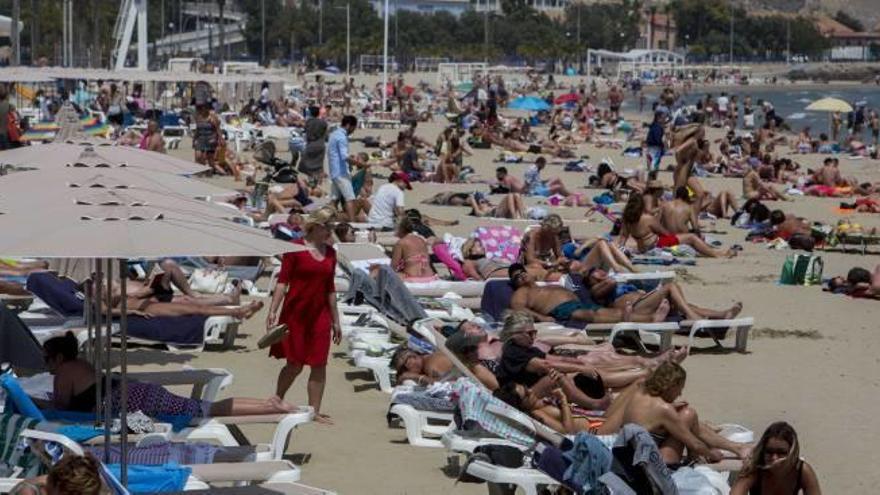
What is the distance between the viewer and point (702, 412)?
8.98 metres

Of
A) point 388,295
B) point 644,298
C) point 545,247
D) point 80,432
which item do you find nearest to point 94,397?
point 80,432

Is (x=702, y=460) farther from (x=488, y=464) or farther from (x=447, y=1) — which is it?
(x=447, y=1)

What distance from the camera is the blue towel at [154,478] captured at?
5.84 m

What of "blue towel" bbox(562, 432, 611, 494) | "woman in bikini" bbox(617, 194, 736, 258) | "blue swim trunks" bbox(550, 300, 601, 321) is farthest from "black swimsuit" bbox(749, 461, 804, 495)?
"woman in bikini" bbox(617, 194, 736, 258)

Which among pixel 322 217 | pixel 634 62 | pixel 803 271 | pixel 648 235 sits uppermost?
pixel 634 62

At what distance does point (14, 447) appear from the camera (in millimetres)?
6246

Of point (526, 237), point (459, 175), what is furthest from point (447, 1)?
point (526, 237)

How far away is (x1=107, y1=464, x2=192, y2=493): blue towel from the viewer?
5.84 metres

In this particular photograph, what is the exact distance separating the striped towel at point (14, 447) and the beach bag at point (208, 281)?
476 cm

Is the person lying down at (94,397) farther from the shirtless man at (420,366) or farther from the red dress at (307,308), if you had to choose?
the shirtless man at (420,366)

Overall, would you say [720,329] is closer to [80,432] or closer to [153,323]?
[153,323]

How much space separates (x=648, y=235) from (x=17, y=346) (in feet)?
25.2

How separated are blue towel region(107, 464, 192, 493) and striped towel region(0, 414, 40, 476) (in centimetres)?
43

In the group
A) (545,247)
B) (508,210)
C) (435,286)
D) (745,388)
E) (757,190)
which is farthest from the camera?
(757,190)
